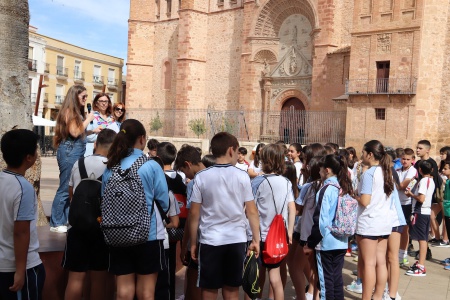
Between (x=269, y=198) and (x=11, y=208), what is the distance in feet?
8.28

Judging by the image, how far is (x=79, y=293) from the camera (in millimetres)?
4023

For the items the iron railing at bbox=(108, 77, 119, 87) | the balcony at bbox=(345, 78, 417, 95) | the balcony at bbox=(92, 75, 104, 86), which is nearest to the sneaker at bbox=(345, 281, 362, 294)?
the balcony at bbox=(345, 78, 417, 95)

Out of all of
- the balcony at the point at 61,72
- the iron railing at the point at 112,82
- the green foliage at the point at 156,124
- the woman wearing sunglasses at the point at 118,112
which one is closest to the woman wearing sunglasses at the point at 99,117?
the woman wearing sunglasses at the point at 118,112

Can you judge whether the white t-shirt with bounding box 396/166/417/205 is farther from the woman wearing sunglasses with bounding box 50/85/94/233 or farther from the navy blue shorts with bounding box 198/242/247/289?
the woman wearing sunglasses with bounding box 50/85/94/233

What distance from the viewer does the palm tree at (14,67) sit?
5.57m

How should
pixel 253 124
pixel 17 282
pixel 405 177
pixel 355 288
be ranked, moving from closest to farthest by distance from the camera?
1. pixel 17 282
2. pixel 355 288
3. pixel 405 177
4. pixel 253 124

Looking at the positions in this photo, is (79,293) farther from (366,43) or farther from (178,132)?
(178,132)

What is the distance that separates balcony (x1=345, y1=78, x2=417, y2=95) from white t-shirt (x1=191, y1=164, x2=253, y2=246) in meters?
17.7

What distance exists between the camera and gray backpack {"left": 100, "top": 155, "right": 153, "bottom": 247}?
3543mm

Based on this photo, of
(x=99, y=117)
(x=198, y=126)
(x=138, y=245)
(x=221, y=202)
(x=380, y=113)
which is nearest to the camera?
(x=138, y=245)

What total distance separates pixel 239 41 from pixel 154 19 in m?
9.19

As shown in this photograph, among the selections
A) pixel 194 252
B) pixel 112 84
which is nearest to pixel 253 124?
pixel 194 252

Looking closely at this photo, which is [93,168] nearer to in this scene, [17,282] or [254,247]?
[17,282]

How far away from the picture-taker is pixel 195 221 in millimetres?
4117
